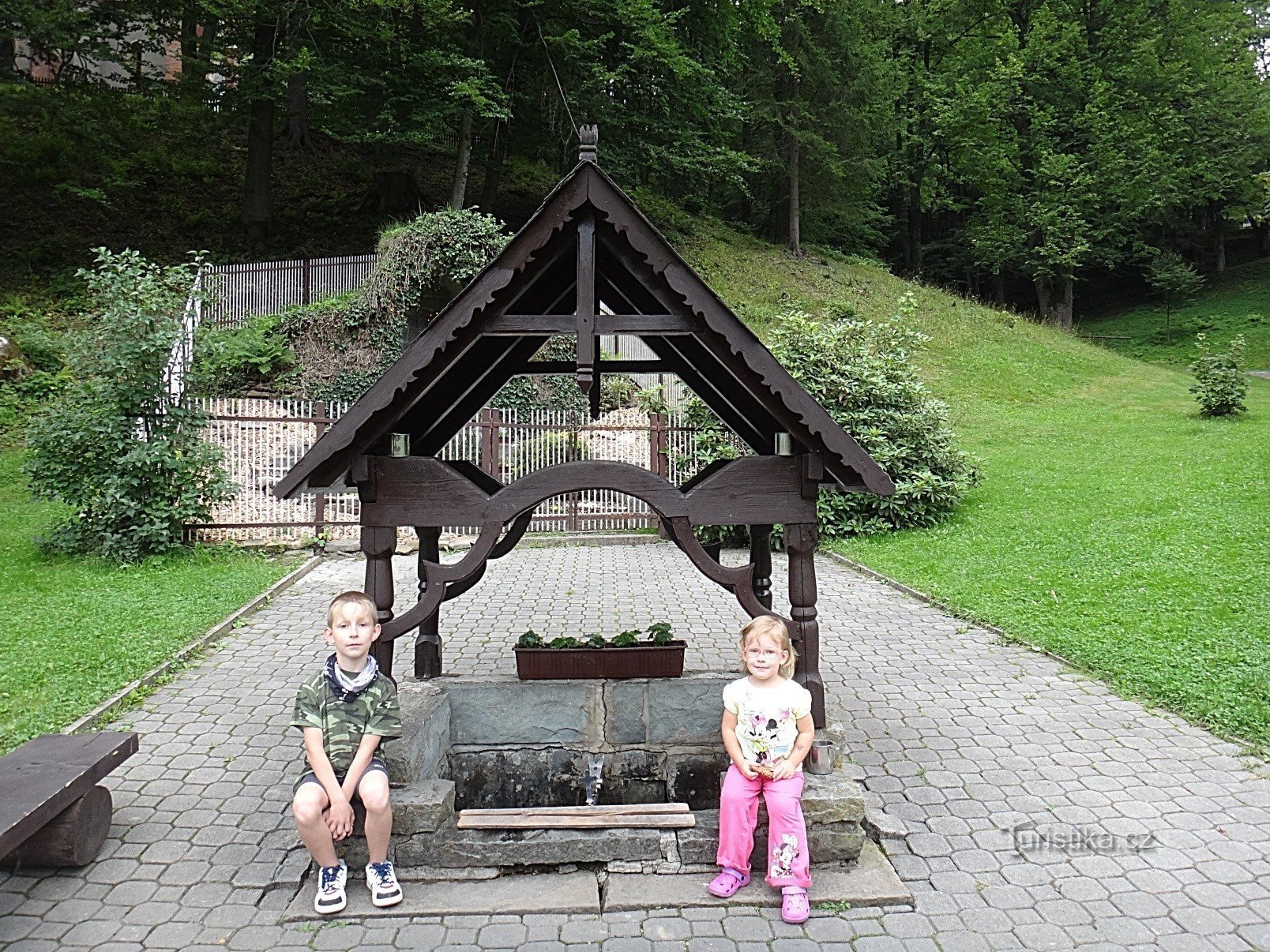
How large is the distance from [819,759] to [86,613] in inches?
305

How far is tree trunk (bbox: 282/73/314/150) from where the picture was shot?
1019 inches

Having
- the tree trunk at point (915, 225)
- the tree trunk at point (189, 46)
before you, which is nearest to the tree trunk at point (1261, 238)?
the tree trunk at point (915, 225)

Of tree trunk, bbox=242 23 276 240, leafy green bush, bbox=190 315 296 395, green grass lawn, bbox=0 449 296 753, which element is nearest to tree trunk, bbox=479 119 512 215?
tree trunk, bbox=242 23 276 240

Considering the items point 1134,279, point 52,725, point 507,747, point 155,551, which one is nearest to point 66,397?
point 155,551

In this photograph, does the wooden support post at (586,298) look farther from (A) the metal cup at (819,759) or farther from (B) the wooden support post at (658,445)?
(B) the wooden support post at (658,445)

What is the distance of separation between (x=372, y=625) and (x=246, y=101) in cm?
2273

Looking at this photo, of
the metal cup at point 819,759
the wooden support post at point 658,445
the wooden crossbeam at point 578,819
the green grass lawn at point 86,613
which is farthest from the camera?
the wooden support post at point 658,445

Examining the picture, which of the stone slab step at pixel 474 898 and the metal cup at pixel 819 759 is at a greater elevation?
the metal cup at pixel 819 759

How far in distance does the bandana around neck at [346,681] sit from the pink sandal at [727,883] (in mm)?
1820

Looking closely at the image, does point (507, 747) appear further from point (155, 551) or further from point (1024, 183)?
point (1024, 183)

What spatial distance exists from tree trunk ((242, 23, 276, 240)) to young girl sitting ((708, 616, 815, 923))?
22.7 metres

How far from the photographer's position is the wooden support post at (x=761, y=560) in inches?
225

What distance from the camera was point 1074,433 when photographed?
Result: 57.9 ft

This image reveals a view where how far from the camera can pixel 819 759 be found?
4086 mm
